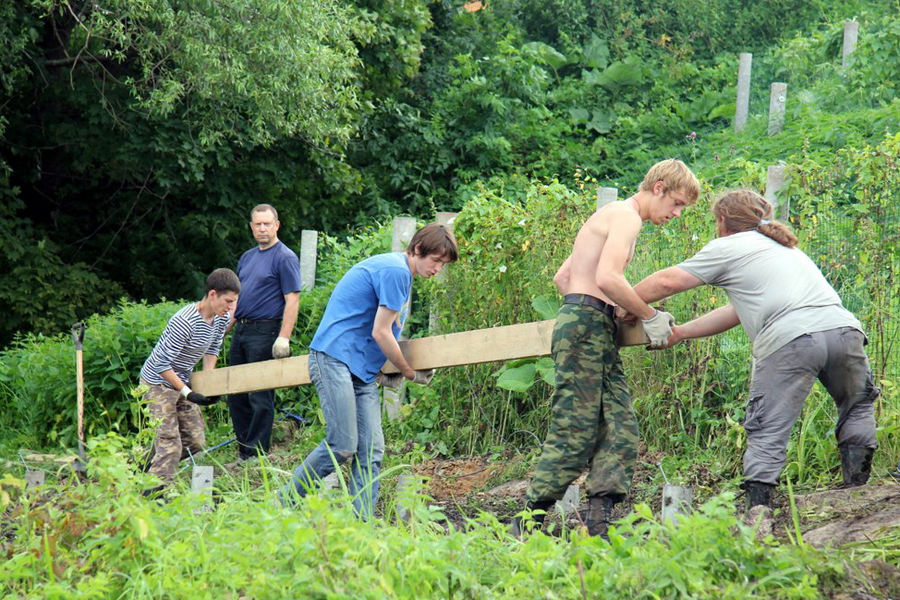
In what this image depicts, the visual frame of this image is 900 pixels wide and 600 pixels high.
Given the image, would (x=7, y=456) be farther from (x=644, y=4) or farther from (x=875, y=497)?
(x=644, y=4)

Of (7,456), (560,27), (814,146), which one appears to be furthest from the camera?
(560,27)

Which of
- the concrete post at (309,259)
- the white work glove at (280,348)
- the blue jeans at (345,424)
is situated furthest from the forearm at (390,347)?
the concrete post at (309,259)

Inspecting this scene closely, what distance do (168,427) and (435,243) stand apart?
2315 mm

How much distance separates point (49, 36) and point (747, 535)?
1264cm

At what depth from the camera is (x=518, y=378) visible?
6.97 m

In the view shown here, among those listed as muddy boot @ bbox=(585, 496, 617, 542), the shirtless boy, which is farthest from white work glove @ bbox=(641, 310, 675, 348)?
muddy boot @ bbox=(585, 496, 617, 542)

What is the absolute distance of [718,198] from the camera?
5074 millimetres

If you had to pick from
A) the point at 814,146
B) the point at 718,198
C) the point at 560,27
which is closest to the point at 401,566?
the point at 718,198

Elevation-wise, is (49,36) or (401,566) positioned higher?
(49,36)

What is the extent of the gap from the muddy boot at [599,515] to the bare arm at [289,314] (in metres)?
3.16

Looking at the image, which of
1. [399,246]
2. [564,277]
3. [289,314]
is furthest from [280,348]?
[564,277]

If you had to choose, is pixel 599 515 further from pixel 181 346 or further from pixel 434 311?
pixel 434 311

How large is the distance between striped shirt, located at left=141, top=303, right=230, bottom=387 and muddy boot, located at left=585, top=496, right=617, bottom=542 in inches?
113

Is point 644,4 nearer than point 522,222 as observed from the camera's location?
No
